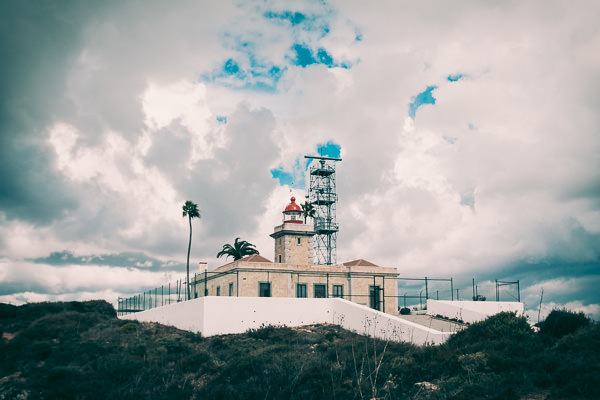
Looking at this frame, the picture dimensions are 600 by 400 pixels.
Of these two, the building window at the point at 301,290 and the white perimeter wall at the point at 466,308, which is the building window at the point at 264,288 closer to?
the building window at the point at 301,290

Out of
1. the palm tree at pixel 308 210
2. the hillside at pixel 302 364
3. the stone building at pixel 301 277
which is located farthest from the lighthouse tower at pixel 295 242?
the hillside at pixel 302 364

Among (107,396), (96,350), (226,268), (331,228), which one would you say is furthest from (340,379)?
(331,228)

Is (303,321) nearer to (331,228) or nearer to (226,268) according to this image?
(226,268)

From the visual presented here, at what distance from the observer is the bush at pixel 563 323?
23391mm

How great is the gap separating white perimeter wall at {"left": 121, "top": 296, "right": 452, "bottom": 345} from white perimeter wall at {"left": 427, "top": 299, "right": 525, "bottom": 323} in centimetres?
891

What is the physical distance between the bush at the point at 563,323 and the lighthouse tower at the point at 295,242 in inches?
1176

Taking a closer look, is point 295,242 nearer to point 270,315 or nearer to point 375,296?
point 375,296

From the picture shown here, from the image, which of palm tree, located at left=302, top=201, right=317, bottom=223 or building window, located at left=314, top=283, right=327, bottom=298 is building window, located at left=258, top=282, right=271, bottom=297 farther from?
palm tree, located at left=302, top=201, right=317, bottom=223

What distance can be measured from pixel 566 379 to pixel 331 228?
39.6 m

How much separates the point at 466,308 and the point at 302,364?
22.6 metres

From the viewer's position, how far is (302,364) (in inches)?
890

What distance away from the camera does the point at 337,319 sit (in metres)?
37.9

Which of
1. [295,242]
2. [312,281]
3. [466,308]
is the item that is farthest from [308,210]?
[466,308]

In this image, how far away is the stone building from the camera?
47.0 m
